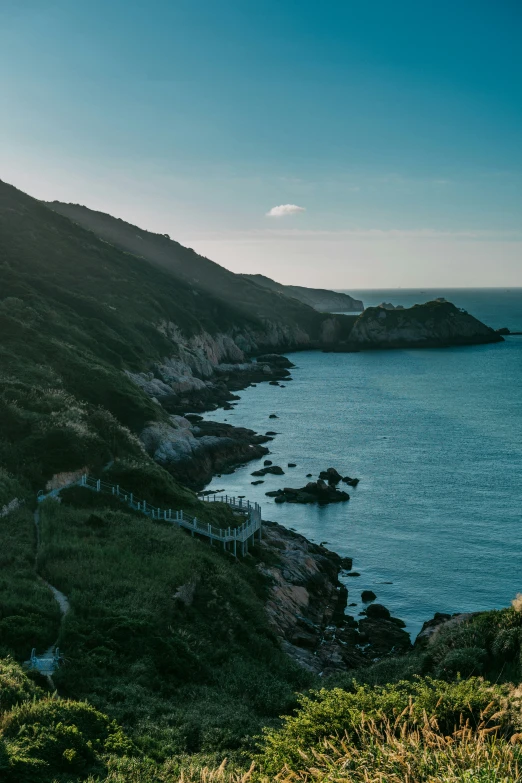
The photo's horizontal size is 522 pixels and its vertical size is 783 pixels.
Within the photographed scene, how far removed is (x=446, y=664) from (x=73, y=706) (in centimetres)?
1156

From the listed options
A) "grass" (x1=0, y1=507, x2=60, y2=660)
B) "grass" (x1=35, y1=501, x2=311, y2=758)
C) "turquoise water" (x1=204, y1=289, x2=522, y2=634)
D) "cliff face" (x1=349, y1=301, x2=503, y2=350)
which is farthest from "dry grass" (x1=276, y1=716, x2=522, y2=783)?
"cliff face" (x1=349, y1=301, x2=503, y2=350)

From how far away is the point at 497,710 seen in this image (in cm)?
1546

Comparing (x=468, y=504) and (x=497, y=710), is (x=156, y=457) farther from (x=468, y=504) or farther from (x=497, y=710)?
(x=497, y=710)

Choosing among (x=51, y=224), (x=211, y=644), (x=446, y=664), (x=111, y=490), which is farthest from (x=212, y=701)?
(x=51, y=224)

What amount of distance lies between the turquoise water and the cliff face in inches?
2087

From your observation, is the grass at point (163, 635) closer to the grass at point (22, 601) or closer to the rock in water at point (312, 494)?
the grass at point (22, 601)

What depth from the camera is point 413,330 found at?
634 feet

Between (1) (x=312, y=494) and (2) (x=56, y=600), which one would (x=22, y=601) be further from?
(1) (x=312, y=494)

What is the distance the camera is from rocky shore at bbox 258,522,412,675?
1412 inches

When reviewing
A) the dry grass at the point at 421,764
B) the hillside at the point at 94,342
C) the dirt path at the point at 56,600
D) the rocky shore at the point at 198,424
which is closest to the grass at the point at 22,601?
the dirt path at the point at 56,600

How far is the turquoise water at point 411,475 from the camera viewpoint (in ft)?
153

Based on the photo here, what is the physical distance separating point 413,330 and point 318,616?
527 ft

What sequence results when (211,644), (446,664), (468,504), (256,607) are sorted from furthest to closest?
(468,504) → (256,607) → (211,644) → (446,664)

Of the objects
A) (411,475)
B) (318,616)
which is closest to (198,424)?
(411,475)
